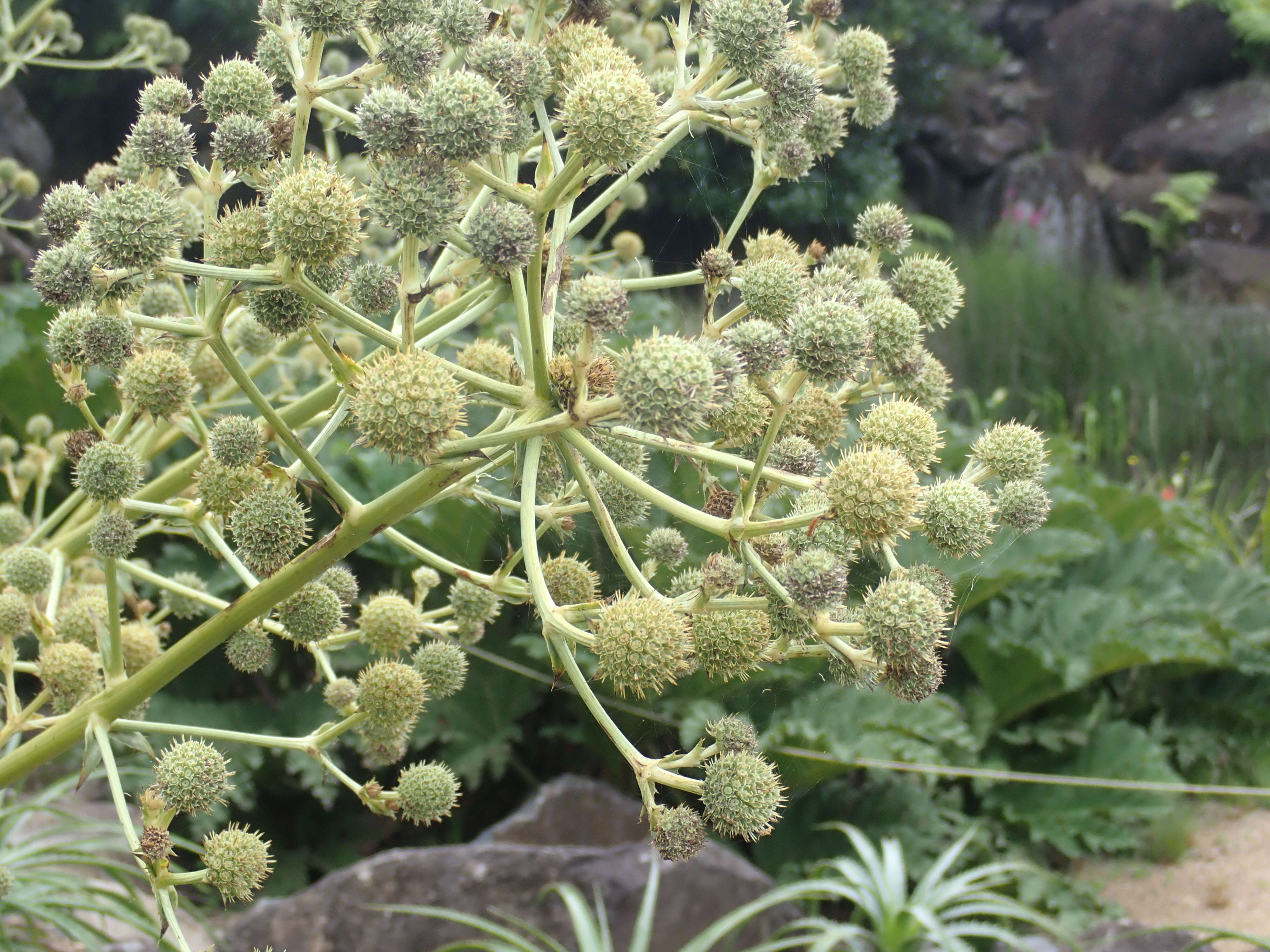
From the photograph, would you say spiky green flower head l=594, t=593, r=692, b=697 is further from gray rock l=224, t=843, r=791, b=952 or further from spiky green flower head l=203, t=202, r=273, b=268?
gray rock l=224, t=843, r=791, b=952

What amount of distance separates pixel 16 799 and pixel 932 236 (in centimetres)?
1055

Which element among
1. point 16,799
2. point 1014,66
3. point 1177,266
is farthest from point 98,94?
point 1014,66

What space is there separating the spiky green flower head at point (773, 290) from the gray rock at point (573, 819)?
289 cm

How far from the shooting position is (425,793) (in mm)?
1188

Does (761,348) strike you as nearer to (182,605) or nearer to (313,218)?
(313,218)

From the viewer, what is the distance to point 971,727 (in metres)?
4.52

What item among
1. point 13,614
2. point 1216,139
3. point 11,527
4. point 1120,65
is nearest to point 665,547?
point 13,614

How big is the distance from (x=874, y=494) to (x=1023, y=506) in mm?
217

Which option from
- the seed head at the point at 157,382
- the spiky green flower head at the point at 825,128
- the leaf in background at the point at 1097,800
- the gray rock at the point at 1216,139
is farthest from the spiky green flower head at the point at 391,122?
the gray rock at the point at 1216,139

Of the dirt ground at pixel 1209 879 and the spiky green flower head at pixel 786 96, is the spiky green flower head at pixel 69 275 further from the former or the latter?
the dirt ground at pixel 1209 879

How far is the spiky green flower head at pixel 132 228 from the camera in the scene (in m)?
0.88

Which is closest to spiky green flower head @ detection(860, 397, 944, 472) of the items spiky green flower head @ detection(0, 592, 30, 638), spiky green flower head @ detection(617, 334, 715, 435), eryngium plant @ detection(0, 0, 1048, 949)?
eryngium plant @ detection(0, 0, 1048, 949)

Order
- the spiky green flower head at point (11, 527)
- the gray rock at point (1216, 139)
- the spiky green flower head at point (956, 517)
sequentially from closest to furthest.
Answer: the spiky green flower head at point (956, 517), the spiky green flower head at point (11, 527), the gray rock at point (1216, 139)

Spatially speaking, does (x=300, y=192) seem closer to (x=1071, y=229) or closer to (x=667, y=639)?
(x=667, y=639)
